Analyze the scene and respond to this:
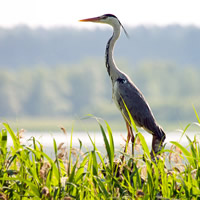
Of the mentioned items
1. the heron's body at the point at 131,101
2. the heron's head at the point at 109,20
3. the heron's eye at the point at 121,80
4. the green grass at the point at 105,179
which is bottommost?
the green grass at the point at 105,179

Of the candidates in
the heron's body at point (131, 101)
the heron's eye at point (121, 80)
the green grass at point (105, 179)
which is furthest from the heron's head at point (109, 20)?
the green grass at point (105, 179)

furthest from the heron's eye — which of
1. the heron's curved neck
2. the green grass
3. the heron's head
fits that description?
the green grass

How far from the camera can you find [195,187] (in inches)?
162

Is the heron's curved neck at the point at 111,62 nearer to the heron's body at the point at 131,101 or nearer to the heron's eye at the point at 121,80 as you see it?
the heron's body at the point at 131,101

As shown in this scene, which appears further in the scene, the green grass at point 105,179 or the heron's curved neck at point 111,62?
the heron's curved neck at point 111,62

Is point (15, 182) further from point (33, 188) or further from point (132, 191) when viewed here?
point (132, 191)

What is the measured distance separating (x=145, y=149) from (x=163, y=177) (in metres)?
0.28

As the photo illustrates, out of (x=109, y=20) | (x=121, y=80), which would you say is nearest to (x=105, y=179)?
(x=121, y=80)

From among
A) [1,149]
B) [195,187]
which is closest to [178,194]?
[195,187]

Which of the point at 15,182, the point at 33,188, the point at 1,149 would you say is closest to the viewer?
the point at 33,188

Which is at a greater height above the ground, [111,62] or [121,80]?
[111,62]

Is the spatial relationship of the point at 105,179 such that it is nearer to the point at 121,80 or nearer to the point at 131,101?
the point at 131,101

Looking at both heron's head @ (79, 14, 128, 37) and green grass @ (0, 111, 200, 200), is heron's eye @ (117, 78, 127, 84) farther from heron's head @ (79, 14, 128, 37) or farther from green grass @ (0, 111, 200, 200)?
green grass @ (0, 111, 200, 200)

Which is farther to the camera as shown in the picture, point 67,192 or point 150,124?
point 150,124
